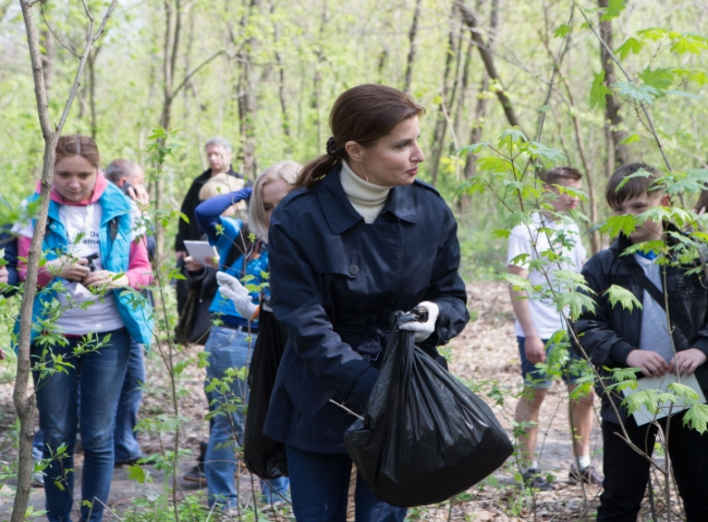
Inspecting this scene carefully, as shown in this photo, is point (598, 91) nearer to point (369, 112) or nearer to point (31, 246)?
point (369, 112)

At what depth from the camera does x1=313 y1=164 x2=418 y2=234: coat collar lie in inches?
96.7

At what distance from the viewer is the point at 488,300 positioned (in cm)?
1264

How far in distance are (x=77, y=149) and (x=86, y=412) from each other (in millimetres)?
1301

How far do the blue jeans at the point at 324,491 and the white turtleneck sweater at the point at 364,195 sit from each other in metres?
0.81

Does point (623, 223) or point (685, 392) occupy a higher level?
point (623, 223)

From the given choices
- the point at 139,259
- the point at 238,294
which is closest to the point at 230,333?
the point at 238,294

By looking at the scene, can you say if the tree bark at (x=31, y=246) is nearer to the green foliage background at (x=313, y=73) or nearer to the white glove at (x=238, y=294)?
the white glove at (x=238, y=294)

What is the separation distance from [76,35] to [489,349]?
11.2 m

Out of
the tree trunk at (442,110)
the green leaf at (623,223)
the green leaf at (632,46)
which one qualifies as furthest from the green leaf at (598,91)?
the tree trunk at (442,110)

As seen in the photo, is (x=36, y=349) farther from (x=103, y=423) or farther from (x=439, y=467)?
(x=439, y=467)

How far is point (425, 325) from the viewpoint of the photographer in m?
2.31

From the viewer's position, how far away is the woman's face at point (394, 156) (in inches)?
96.8

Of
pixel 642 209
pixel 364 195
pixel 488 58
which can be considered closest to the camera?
pixel 364 195

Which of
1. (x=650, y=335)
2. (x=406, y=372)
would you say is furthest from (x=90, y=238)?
(x=650, y=335)
